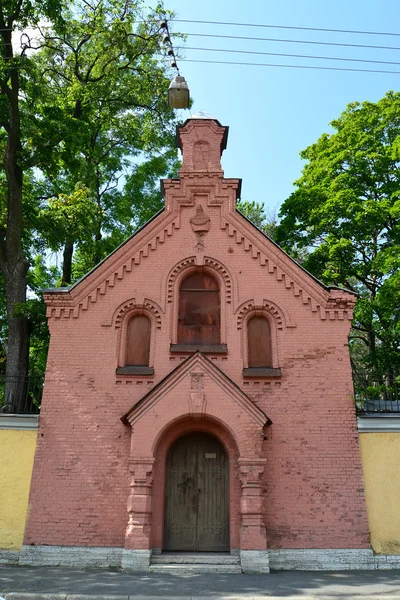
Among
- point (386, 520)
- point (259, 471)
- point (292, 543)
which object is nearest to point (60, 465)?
point (259, 471)

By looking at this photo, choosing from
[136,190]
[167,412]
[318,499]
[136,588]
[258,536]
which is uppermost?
[136,190]

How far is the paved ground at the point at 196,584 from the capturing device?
7.25 m

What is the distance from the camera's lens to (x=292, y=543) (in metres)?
9.66

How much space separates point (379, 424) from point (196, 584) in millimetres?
5139

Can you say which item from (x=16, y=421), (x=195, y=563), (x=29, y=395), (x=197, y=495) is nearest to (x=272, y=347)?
(x=197, y=495)

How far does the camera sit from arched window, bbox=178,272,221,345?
1147cm

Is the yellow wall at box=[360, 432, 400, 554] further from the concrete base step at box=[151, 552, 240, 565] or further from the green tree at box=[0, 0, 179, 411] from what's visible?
the green tree at box=[0, 0, 179, 411]

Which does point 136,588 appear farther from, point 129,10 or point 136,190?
point 129,10

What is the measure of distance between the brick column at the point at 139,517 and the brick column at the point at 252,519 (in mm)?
1848

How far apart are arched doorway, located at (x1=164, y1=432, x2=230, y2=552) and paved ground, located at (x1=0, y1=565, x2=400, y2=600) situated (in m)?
1.35

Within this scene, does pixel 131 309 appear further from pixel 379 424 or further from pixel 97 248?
pixel 97 248

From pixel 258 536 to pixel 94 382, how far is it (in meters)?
4.77

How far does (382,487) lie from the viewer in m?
10.1

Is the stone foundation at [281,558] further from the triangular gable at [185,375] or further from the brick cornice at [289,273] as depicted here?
the brick cornice at [289,273]
